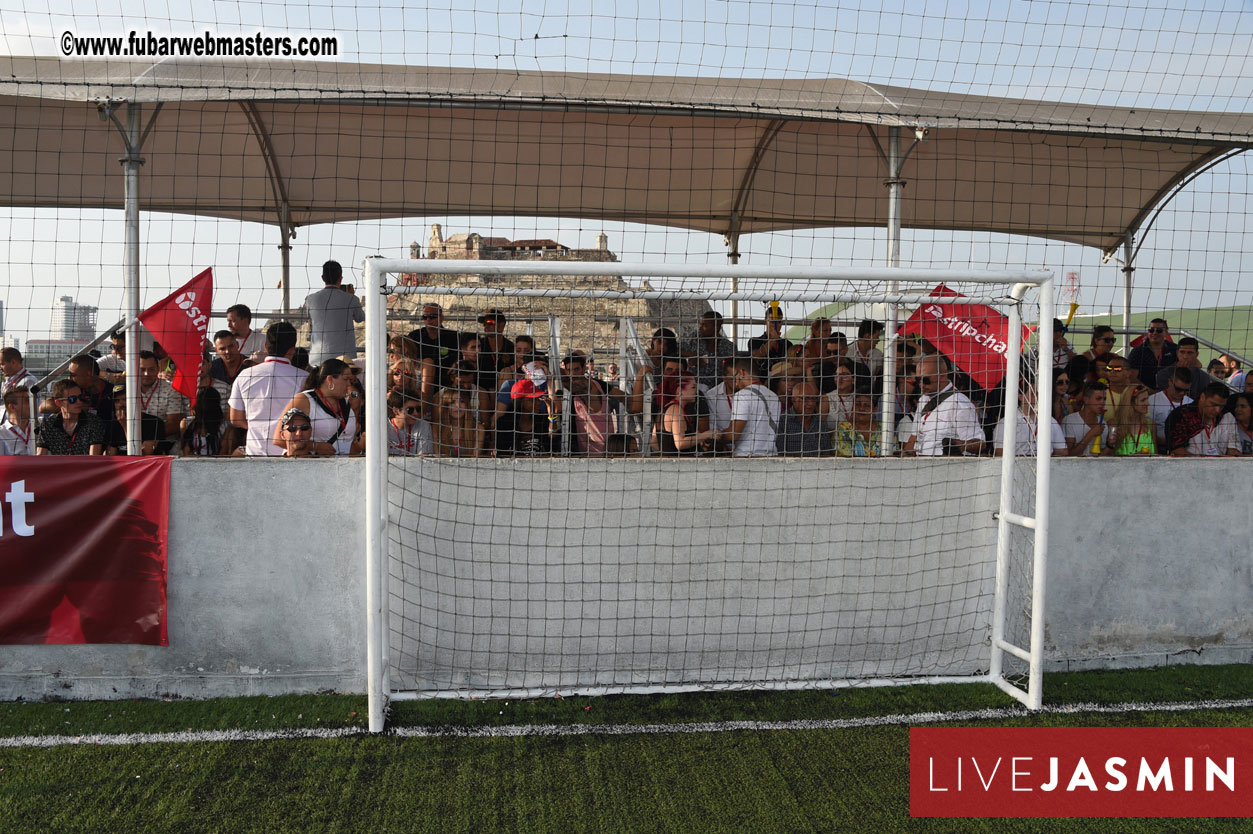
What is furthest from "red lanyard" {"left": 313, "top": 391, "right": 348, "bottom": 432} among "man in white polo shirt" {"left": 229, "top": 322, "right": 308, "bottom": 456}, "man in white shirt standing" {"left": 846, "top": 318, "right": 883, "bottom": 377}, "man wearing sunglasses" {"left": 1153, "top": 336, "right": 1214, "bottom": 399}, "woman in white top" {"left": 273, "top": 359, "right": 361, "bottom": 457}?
"man wearing sunglasses" {"left": 1153, "top": 336, "right": 1214, "bottom": 399}

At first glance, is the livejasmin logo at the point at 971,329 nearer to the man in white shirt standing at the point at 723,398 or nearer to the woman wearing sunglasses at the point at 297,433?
the man in white shirt standing at the point at 723,398

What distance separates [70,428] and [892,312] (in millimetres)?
4531

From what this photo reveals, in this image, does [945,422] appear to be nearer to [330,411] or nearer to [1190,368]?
[1190,368]

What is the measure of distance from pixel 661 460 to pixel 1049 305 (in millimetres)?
1962

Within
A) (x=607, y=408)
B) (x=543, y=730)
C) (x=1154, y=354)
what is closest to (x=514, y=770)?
(x=543, y=730)

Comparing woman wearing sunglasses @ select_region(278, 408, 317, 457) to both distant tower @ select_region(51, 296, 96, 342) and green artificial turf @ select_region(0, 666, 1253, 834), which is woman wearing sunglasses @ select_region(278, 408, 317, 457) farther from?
distant tower @ select_region(51, 296, 96, 342)

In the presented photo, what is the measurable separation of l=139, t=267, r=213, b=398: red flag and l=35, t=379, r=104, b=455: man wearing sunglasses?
535 millimetres

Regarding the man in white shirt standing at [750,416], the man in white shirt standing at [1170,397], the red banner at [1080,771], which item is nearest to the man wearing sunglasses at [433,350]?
the man in white shirt standing at [750,416]

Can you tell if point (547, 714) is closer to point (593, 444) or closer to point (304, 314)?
point (593, 444)

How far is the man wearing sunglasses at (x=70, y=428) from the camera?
16.8ft

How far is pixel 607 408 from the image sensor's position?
15.4 feet

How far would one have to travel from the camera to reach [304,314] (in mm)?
7336

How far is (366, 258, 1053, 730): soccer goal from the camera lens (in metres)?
4.47

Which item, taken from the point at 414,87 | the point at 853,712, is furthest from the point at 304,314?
the point at 853,712
